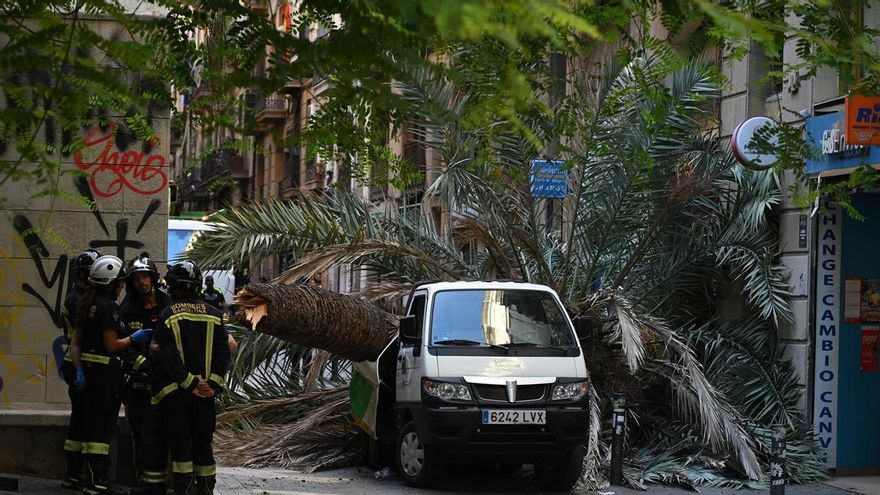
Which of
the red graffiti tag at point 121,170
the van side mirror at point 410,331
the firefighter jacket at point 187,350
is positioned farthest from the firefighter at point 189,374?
the red graffiti tag at point 121,170

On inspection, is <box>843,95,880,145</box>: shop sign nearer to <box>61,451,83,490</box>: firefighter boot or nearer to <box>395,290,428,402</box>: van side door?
<box>395,290,428,402</box>: van side door

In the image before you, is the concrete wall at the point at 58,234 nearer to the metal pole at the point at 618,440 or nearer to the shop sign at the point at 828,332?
the metal pole at the point at 618,440

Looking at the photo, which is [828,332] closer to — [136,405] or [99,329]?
[136,405]

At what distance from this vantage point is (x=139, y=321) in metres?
10.3

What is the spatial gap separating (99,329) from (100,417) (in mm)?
645

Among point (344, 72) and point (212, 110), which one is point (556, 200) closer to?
point (212, 110)

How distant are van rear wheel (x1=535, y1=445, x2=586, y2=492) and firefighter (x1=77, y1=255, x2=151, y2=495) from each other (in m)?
3.99

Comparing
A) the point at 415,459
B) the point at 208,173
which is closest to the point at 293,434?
the point at 415,459

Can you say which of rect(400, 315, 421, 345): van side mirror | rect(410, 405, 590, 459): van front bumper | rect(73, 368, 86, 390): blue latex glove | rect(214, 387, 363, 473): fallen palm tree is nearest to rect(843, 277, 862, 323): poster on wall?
rect(410, 405, 590, 459): van front bumper

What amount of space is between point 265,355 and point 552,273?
3296 mm

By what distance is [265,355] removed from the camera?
15.0 metres

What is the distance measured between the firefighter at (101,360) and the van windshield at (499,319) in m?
3.02

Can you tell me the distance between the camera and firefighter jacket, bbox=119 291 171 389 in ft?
32.7

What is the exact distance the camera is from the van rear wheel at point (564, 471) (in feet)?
39.1
